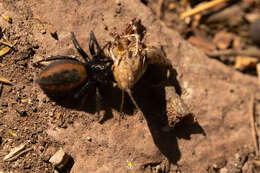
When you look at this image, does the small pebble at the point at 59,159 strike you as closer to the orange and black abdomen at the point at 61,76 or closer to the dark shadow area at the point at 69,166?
the dark shadow area at the point at 69,166

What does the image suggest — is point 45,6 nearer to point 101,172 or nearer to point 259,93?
point 101,172

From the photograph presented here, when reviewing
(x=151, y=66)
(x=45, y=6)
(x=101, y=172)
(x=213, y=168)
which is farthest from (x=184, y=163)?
(x=45, y=6)

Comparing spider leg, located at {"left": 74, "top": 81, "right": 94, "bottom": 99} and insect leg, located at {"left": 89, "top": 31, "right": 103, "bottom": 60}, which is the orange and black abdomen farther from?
insect leg, located at {"left": 89, "top": 31, "right": 103, "bottom": 60}

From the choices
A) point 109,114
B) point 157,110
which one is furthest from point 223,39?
point 109,114

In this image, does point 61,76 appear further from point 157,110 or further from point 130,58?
point 157,110

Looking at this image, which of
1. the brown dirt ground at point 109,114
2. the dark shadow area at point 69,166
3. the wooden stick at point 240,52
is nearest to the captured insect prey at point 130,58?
the brown dirt ground at point 109,114
